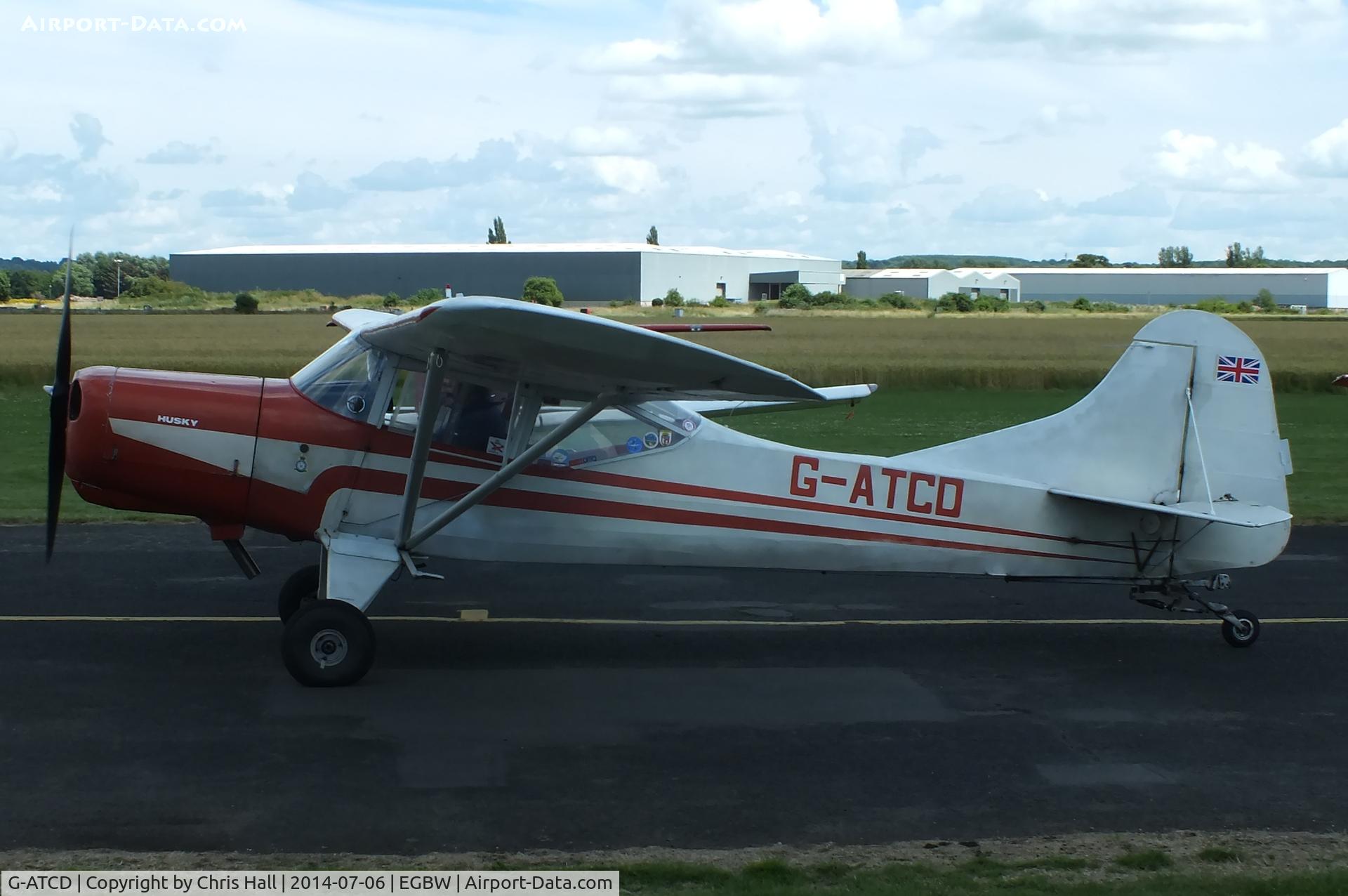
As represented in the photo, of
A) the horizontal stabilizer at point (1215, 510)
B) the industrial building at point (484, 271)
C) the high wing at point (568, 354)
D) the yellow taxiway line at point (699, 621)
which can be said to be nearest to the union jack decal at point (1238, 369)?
the horizontal stabilizer at point (1215, 510)

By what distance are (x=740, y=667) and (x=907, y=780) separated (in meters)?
2.36

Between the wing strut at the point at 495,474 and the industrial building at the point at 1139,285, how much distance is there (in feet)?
365

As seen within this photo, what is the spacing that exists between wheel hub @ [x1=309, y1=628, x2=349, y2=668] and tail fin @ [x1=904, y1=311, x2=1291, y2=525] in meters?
4.28

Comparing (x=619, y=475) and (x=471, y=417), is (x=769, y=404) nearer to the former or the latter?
(x=619, y=475)

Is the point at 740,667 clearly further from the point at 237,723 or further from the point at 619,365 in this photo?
the point at 237,723

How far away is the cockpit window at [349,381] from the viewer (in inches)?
339

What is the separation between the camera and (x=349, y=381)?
8.65 metres

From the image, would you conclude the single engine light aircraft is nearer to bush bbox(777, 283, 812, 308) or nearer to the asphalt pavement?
the asphalt pavement

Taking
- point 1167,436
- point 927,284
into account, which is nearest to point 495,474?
point 1167,436

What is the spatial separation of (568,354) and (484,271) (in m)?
48.7

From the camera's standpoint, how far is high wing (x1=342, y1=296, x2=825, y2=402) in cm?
683

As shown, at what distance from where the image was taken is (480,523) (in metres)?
8.83

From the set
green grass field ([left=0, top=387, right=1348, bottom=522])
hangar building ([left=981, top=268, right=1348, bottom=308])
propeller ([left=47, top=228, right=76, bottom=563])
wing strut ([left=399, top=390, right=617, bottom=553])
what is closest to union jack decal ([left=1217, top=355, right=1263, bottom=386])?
wing strut ([left=399, top=390, right=617, bottom=553])

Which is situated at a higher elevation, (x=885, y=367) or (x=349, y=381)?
(x=885, y=367)
